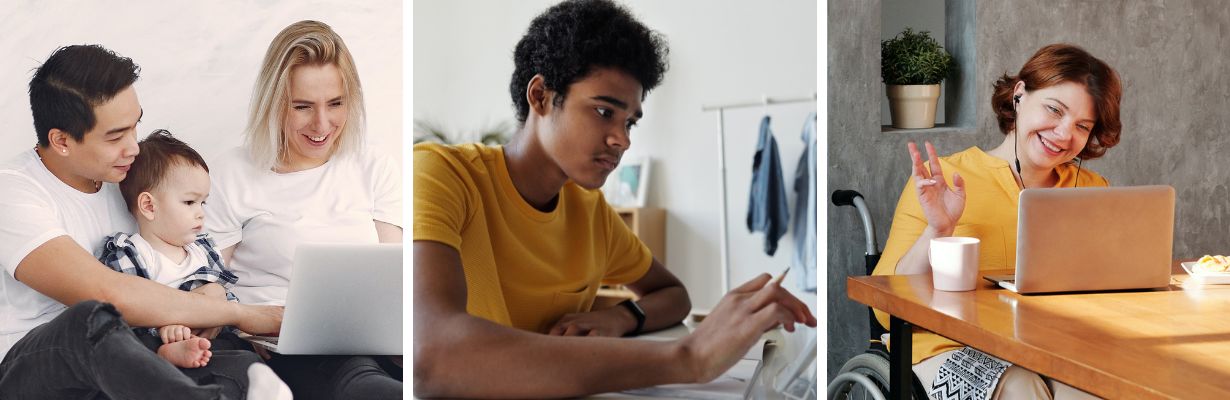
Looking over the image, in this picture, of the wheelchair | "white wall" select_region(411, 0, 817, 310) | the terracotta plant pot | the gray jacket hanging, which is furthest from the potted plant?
the gray jacket hanging

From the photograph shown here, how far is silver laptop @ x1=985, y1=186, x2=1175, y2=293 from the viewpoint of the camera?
6.79ft

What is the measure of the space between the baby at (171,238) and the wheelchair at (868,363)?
165 centimetres

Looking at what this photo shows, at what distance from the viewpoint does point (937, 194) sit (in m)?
2.71

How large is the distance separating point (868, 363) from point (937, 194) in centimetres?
55

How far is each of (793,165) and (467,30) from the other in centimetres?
88

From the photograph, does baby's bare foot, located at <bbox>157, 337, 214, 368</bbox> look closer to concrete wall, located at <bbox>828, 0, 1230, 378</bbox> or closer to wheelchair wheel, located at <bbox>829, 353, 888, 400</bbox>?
wheelchair wheel, located at <bbox>829, 353, 888, 400</bbox>

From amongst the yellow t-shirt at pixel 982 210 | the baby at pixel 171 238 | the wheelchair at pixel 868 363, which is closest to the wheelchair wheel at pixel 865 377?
the wheelchair at pixel 868 363

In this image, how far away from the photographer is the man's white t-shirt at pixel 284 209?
2.26 m

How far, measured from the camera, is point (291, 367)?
230cm

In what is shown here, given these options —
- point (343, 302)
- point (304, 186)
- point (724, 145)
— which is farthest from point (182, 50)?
point (724, 145)

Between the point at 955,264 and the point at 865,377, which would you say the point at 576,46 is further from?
the point at 865,377

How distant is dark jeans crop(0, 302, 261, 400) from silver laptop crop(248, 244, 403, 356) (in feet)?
0.87

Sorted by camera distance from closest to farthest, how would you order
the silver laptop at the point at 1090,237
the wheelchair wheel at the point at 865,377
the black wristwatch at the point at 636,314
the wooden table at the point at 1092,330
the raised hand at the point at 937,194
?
the wooden table at the point at 1092,330, the silver laptop at the point at 1090,237, the black wristwatch at the point at 636,314, the wheelchair wheel at the point at 865,377, the raised hand at the point at 937,194

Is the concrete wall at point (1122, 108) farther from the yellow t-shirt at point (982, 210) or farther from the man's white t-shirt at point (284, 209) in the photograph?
the man's white t-shirt at point (284, 209)
